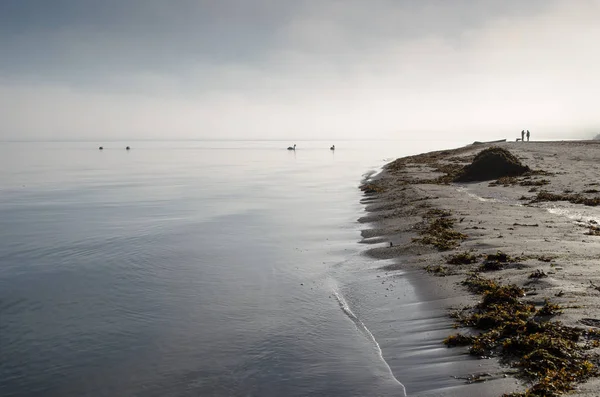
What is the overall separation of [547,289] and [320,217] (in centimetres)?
1450

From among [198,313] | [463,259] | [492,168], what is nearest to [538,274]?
[463,259]

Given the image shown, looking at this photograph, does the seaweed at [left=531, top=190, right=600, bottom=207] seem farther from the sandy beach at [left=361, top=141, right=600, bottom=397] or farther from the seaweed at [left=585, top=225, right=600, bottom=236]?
the seaweed at [left=585, top=225, right=600, bottom=236]

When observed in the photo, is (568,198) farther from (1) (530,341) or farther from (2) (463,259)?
(1) (530,341)

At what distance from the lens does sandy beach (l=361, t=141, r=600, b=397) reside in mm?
5969

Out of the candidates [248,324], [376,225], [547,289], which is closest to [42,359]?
[248,324]

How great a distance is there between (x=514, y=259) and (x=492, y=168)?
19440mm

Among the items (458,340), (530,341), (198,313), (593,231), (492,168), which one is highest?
(492,168)

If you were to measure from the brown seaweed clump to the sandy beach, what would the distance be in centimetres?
344

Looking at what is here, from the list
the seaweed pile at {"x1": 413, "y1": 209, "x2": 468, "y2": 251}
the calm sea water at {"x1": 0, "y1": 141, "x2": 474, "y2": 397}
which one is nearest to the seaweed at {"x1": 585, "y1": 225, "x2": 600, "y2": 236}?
the seaweed pile at {"x1": 413, "y1": 209, "x2": 468, "y2": 251}

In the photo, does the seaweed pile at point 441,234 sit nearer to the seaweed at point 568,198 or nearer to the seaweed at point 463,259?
the seaweed at point 463,259

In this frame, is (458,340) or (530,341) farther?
(458,340)

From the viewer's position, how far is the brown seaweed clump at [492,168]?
27750 millimetres

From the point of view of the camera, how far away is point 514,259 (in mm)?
10445

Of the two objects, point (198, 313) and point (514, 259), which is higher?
point (514, 259)
